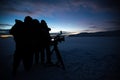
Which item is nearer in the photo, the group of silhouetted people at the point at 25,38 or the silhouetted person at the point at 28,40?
the group of silhouetted people at the point at 25,38

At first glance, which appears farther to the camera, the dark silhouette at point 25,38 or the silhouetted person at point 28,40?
the silhouetted person at point 28,40

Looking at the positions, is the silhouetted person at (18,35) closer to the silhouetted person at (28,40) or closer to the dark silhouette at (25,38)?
the dark silhouette at (25,38)

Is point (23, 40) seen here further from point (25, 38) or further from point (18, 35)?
point (18, 35)

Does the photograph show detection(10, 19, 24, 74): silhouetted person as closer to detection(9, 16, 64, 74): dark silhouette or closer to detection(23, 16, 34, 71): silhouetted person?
detection(9, 16, 64, 74): dark silhouette

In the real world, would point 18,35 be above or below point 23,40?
above

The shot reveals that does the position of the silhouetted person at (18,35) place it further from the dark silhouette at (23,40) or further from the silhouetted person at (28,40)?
the silhouetted person at (28,40)

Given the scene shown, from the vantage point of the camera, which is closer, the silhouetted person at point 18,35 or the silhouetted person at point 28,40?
the silhouetted person at point 18,35

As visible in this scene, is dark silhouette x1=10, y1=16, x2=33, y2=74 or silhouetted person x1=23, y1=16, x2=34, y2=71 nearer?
dark silhouette x1=10, y1=16, x2=33, y2=74

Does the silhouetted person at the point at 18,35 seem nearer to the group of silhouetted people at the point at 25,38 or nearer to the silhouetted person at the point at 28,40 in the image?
the group of silhouetted people at the point at 25,38

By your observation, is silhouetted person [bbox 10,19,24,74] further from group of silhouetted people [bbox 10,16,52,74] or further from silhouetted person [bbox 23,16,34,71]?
silhouetted person [bbox 23,16,34,71]

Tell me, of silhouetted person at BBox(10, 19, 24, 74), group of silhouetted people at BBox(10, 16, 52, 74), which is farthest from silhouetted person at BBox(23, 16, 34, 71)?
silhouetted person at BBox(10, 19, 24, 74)

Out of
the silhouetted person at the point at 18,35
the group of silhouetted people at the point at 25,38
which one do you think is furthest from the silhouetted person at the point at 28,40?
the silhouetted person at the point at 18,35

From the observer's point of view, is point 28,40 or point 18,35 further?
point 28,40

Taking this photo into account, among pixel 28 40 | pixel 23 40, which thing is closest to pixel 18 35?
pixel 23 40
